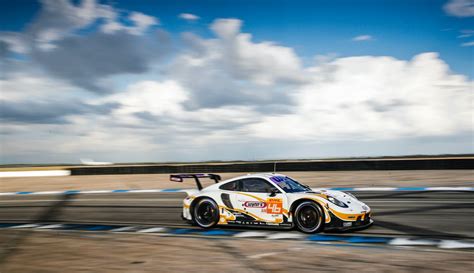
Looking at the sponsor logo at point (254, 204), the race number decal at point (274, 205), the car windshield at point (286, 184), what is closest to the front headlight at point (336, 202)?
the car windshield at point (286, 184)

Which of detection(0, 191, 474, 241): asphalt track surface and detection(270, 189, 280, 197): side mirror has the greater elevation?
detection(270, 189, 280, 197): side mirror

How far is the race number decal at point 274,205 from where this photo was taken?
9.79 m

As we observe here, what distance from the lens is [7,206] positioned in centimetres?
1794

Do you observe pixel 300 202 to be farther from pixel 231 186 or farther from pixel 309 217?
pixel 231 186

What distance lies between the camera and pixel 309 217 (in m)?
9.57

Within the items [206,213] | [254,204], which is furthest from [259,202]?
[206,213]

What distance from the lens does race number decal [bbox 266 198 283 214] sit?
9.79 meters

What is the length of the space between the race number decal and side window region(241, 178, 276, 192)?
267mm

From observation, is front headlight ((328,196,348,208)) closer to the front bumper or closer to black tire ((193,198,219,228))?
the front bumper

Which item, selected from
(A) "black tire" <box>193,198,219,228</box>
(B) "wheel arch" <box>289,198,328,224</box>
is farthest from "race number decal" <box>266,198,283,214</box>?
(A) "black tire" <box>193,198,219,228</box>

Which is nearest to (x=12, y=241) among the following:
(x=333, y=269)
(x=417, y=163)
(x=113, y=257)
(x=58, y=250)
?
(x=58, y=250)

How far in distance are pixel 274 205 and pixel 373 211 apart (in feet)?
12.8

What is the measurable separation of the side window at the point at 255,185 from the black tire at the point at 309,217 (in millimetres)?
809

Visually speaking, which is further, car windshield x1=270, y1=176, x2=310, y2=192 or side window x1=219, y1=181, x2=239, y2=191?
side window x1=219, y1=181, x2=239, y2=191
